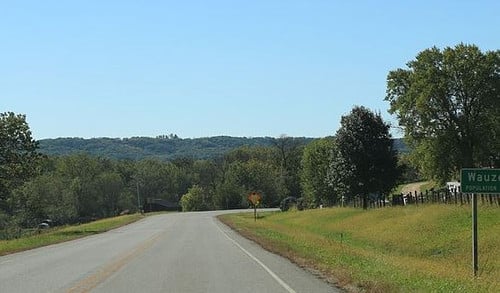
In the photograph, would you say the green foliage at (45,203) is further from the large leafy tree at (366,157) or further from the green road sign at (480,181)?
the green road sign at (480,181)

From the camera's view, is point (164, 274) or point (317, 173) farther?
point (317, 173)

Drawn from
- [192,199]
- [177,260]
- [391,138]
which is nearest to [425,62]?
[391,138]

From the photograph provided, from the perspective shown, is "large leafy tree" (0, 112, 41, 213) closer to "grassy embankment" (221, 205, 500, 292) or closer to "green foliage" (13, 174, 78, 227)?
"grassy embankment" (221, 205, 500, 292)

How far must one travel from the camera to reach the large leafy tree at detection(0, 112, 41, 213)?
191ft

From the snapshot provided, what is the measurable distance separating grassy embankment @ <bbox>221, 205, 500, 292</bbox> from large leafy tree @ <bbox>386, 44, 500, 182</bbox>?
13.7 metres

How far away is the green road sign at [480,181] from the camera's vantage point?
15.9 metres

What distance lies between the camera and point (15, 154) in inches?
2327

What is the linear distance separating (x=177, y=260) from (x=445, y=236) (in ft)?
44.5

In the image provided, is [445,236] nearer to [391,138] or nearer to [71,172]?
[391,138]

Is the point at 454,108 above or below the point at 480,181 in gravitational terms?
above

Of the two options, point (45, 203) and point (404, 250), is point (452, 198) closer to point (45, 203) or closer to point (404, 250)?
point (404, 250)

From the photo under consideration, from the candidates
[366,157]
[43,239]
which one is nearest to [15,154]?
[43,239]

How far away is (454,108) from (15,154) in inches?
1516

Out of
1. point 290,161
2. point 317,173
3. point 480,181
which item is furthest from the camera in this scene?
point 290,161
